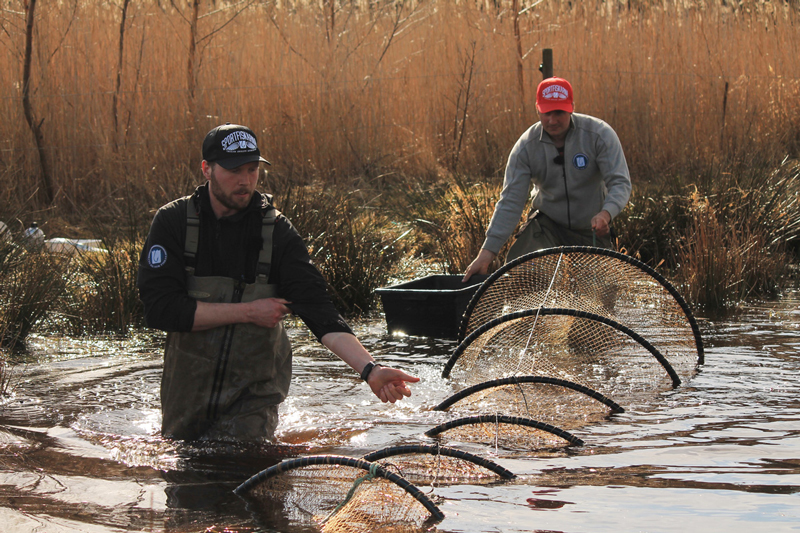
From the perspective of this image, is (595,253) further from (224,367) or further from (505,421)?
(224,367)

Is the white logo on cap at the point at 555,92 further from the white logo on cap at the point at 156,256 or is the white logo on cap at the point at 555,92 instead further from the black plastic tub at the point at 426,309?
the white logo on cap at the point at 156,256

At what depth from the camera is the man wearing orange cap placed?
645 centimetres

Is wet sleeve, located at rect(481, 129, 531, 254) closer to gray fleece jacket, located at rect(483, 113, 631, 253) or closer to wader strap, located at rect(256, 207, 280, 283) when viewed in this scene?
gray fleece jacket, located at rect(483, 113, 631, 253)

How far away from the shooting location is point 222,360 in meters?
4.16

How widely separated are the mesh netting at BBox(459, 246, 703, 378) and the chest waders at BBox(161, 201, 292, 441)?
154cm

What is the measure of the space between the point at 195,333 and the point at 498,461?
1453 millimetres

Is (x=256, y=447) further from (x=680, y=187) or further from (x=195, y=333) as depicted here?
(x=680, y=187)

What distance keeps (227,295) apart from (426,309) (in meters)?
2.51

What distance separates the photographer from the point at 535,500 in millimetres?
3688

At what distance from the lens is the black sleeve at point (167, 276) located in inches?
158

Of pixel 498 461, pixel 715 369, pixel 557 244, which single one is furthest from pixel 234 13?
pixel 498 461

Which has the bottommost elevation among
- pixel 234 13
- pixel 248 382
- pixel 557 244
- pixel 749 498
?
pixel 749 498

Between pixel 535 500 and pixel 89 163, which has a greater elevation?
pixel 89 163

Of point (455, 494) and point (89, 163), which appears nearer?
point (455, 494)
